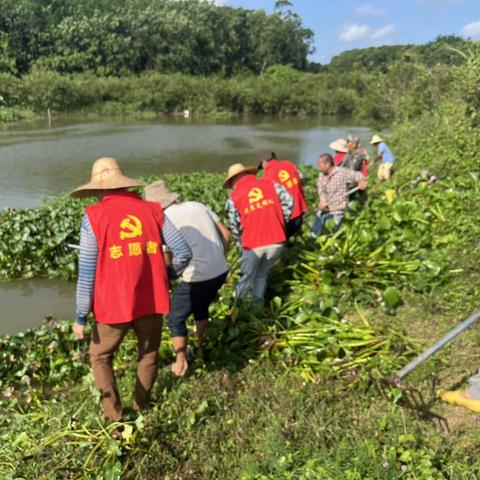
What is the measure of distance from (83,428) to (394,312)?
3.11 meters

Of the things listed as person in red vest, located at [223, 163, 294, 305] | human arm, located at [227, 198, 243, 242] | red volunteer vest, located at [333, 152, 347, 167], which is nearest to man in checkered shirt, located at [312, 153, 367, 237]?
red volunteer vest, located at [333, 152, 347, 167]

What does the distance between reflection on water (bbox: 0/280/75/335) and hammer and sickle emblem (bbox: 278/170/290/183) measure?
3161 millimetres

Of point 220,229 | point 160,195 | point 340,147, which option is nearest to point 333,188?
point 340,147

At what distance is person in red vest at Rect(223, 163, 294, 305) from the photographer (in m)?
4.71

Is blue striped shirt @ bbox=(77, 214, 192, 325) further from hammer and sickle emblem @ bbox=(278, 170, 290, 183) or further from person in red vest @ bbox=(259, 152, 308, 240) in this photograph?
hammer and sickle emblem @ bbox=(278, 170, 290, 183)

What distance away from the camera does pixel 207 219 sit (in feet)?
12.5

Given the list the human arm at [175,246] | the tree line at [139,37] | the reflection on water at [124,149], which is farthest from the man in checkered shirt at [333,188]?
the tree line at [139,37]

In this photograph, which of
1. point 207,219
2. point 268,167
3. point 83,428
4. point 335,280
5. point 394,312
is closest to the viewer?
point 83,428

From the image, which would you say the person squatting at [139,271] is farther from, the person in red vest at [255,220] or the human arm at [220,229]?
the person in red vest at [255,220]

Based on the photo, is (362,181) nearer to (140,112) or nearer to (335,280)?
(335,280)

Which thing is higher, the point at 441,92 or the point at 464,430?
the point at 441,92

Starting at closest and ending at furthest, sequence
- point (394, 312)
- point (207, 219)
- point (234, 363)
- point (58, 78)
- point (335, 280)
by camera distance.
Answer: point (207, 219) → point (234, 363) → point (394, 312) → point (335, 280) → point (58, 78)

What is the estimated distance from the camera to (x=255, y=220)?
4699 mm

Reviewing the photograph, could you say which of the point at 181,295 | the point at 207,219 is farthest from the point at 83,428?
the point at 207,219
